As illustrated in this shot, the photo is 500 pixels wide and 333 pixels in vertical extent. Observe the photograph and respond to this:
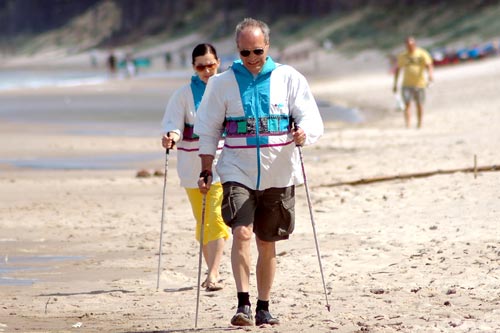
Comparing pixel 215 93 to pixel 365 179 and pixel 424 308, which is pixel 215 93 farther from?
pixel 365 179

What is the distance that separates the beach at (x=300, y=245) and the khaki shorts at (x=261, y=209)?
21.6 inches

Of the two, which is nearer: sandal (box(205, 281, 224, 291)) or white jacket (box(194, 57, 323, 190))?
white jacket (box(194, 57, 323, 190))

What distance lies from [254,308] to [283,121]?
4.49ft

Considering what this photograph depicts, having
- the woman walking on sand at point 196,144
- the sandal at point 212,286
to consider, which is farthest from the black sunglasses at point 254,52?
the sandal at point 212,286

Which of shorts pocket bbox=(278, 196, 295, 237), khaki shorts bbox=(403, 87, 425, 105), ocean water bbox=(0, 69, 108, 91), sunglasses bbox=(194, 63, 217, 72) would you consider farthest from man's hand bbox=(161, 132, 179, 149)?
ocean water bbox=(0, 69, 108, 91)

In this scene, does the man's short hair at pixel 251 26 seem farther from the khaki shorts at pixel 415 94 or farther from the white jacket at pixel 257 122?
the khaki shorts at pixel 415 94

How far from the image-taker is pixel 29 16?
174500 mm

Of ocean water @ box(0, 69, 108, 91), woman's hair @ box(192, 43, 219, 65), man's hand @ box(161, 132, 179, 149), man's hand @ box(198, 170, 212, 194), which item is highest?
ocean water @ box(0, 69, 108, 91)

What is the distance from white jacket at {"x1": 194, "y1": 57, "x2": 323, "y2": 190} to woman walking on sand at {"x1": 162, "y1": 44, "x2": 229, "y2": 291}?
4.94ft

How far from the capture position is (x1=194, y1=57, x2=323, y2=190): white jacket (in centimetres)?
682

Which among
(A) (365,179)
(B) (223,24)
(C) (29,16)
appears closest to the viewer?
(A) (365,179)

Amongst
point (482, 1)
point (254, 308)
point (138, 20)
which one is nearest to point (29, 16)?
point (138, 20)

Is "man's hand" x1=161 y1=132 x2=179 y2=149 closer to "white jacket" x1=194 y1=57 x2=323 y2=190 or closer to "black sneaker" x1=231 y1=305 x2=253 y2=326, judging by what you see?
"white jacket" x1=194 y1=57 x2=323 y2=190

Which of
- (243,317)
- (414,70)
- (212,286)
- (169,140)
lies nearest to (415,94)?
(414,70)
